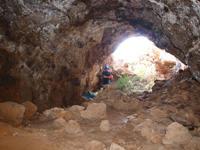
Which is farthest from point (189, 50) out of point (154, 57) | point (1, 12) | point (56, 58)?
point (154, 57)

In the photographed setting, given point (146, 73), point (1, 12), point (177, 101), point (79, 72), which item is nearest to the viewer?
point (1, 12)

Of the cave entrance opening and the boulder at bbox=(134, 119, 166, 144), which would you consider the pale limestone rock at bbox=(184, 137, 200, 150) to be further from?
the cave entrance opening

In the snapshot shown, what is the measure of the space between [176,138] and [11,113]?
232 centimetres

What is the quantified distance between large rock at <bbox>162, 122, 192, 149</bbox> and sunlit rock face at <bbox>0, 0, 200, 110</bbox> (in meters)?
1.82

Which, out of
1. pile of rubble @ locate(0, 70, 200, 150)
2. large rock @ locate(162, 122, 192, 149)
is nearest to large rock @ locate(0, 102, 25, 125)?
pile of rubble @ locate(0, 70, 200, 150)

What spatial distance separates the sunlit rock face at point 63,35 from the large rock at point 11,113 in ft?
4.12

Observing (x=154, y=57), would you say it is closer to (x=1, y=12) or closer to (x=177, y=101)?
(x=177, y=101)

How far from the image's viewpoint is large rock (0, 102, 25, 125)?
79.9 inches

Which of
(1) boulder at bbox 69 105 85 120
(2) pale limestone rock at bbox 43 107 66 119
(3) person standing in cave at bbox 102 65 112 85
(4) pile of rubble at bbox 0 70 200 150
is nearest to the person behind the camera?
(4) pile of rubble at bbox 0 70 200 150

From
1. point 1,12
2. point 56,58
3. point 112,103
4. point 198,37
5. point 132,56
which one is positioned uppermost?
point 132,56

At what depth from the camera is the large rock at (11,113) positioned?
79.9 inches

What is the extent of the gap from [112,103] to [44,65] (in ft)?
7.36

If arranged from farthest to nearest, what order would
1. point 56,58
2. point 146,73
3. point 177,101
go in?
point 146,73
point 56,58
point 177,101

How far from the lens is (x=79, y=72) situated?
16.3 feet
